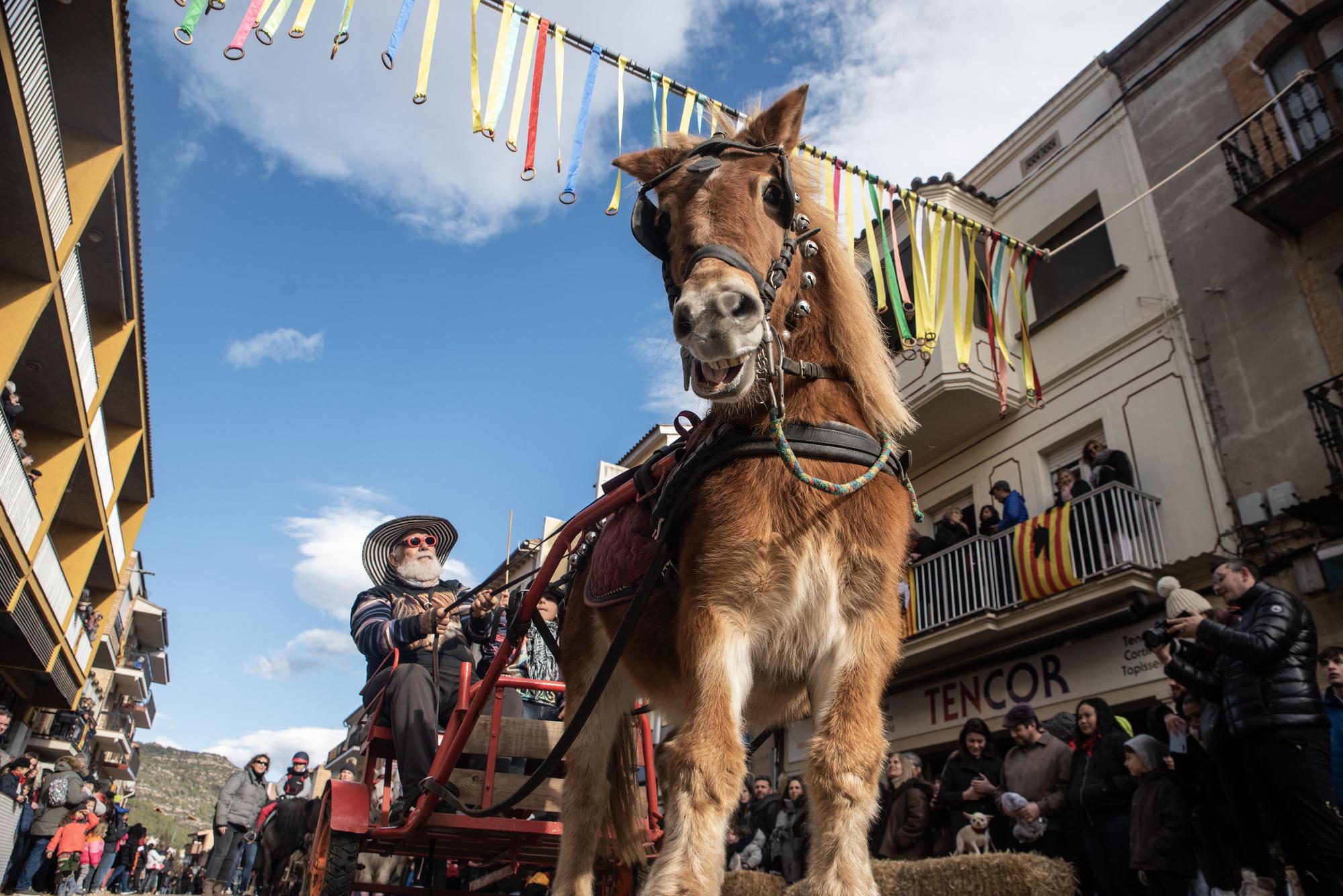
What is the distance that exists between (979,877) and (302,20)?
671cm

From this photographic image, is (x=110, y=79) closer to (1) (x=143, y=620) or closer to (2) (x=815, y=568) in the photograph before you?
(2) (x=815, y=568)

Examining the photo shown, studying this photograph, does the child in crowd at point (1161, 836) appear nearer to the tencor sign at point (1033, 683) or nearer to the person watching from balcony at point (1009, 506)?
the tencor sign at point (1033, 683)

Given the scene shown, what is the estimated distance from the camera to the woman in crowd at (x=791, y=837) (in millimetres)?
7980

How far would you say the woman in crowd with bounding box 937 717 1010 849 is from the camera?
6980 millimetres

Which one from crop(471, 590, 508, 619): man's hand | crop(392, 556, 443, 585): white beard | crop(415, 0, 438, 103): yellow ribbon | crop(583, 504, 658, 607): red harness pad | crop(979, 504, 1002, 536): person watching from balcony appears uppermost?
crop(415, 0, 438, 103): yellow ribbon

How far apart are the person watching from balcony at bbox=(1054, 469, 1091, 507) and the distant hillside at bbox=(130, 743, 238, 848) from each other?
117423 mm

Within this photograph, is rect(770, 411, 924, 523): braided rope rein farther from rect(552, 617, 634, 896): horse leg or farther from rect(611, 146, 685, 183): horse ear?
rect(552, 617, 634, 896): horse leg

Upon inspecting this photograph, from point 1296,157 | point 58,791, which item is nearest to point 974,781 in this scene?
point 1296,157

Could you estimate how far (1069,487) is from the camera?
12.2 m

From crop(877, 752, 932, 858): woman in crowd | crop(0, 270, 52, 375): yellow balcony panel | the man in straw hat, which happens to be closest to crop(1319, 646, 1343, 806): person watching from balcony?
crop(877, 752, 932, 858): woman in crowd

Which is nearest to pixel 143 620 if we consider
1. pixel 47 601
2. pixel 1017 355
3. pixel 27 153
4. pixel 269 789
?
pixel 47 601

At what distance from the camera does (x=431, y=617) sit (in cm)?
471

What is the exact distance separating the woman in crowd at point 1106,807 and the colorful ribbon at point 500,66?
6641 mm

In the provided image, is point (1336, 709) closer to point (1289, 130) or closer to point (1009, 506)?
point (1009, 506)
